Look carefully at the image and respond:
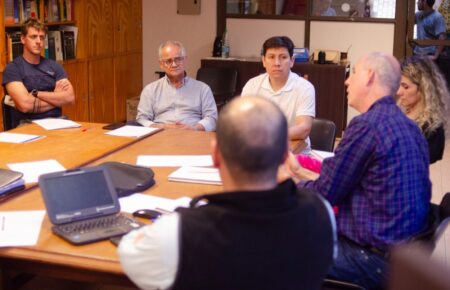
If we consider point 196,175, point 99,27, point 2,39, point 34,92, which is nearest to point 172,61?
point 34,92

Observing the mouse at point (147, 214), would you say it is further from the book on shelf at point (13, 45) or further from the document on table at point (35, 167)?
the book on shelf at point (13, 45)

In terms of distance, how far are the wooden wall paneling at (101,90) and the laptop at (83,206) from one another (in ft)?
14.4

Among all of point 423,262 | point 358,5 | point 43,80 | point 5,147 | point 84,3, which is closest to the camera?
point 423,262

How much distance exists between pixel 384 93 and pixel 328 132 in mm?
A: 1384

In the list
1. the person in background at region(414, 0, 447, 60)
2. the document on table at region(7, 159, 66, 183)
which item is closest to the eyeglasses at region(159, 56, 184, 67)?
the document on table at region(7, 159, 66, 183)

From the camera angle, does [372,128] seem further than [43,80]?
No

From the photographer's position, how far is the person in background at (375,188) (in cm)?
203

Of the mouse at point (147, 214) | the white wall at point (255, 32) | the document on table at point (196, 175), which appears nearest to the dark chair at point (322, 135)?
the document on table at point (196, 175)

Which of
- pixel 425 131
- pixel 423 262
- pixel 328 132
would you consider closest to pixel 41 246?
pixel 423 262

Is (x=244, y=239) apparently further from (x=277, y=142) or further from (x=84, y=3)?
(x=84, y=3)

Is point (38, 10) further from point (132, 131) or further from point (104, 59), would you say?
point (132, 131)

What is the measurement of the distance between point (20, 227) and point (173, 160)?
996 mm

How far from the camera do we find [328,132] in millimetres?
3572

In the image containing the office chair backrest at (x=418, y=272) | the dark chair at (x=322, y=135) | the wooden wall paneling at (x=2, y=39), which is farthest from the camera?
the wooden wall paneling at (x=2, y=39)
